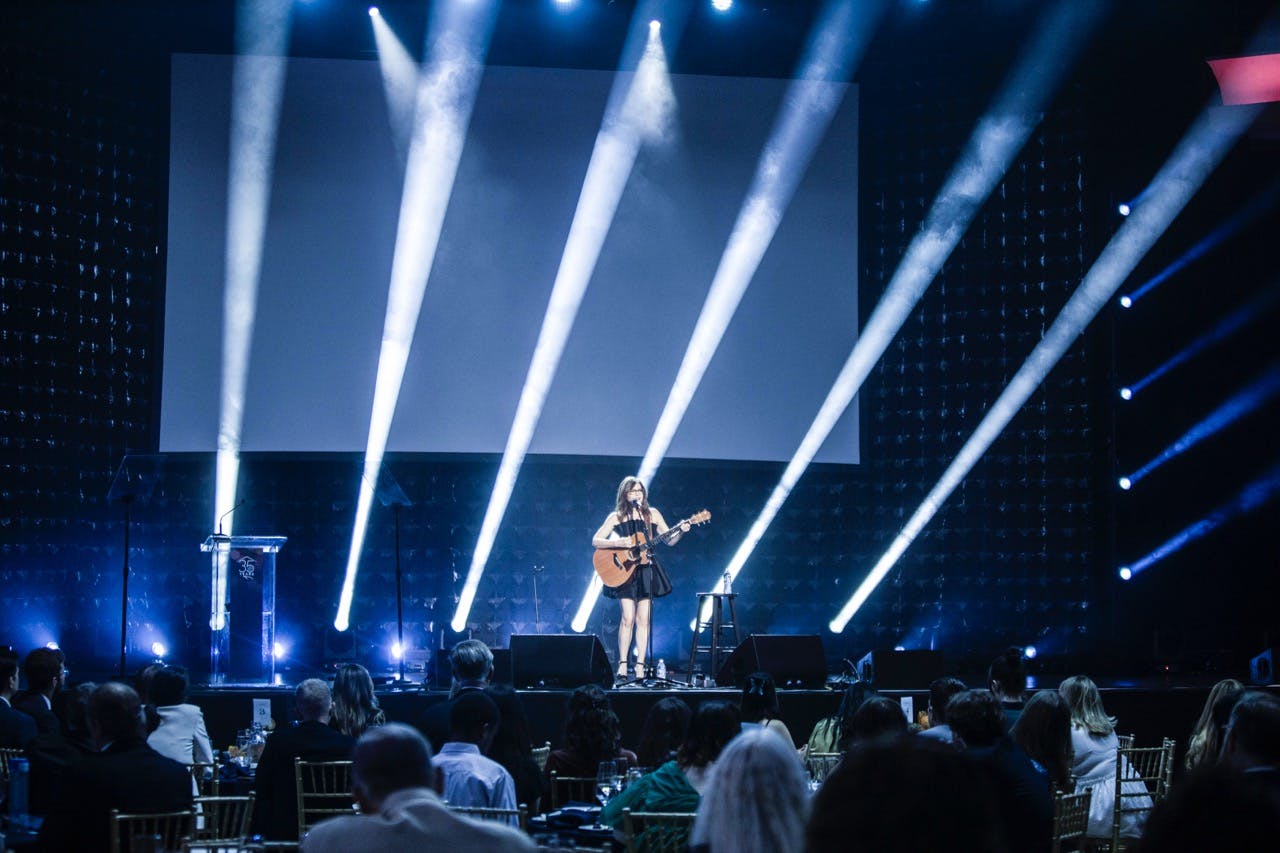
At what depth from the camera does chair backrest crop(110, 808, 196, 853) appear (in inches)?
142

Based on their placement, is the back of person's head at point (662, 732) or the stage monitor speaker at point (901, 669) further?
the stage monitor speaker at point (901, 669)

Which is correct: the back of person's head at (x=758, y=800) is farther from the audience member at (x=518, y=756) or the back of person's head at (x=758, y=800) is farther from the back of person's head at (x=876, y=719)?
the audience member at (x=518, y=756)

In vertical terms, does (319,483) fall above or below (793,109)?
below

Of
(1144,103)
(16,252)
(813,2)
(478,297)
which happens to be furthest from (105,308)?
(1144,103)

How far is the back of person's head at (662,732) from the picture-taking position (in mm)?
4953

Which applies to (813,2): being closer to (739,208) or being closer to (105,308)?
(739,208)

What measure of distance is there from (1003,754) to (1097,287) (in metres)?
7.64

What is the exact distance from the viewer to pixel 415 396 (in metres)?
10.9

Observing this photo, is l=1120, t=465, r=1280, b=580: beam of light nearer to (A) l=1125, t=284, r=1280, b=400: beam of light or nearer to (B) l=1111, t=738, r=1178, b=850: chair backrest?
(A) l=1125, t=284, r=1280, b=400: beam of light

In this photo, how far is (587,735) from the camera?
16.9 feet

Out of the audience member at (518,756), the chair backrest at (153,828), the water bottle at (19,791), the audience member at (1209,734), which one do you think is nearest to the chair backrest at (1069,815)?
the audience member at (1209,734)

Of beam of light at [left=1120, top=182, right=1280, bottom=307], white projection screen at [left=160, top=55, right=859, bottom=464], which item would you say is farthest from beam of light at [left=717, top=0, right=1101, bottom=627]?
beam of light at [left=1120, top=182, right=1280, bottom=307]

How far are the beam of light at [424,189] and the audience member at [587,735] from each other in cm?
586

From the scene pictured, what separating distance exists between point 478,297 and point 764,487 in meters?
2.82
